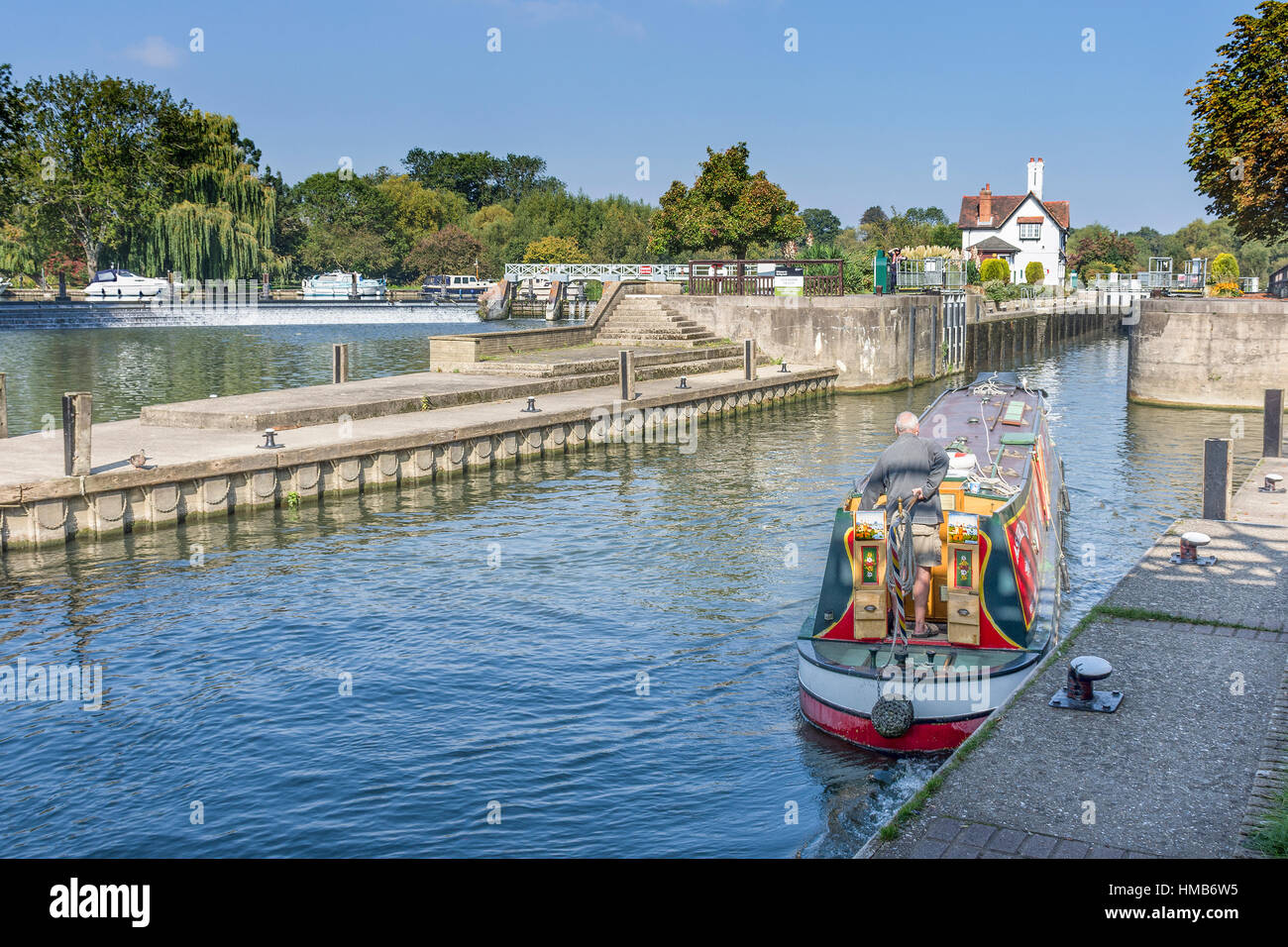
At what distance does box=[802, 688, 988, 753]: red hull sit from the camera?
11.1 m

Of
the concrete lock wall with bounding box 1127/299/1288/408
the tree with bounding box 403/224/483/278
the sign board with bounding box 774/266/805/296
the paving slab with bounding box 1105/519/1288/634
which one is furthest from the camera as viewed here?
the tree with bounding box 403/224/483/278

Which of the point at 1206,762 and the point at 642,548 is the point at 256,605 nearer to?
the point at 642,548

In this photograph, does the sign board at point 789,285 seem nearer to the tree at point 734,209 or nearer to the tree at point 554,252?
the tree at point 734,209

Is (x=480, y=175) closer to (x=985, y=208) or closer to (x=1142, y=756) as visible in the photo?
(x=985, y=208)

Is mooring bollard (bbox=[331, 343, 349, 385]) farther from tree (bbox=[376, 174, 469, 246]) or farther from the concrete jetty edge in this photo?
tree (bbox=[376, 174, 469, 246])

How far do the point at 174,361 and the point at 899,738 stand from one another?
46.6 meters

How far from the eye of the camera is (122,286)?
3187 inches

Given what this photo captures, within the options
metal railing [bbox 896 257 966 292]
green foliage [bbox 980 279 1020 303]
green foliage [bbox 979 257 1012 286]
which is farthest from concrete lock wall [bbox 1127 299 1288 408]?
green foliage [bbox 979 257 1012 286]

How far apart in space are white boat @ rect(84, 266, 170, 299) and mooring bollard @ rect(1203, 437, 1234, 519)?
74398mm

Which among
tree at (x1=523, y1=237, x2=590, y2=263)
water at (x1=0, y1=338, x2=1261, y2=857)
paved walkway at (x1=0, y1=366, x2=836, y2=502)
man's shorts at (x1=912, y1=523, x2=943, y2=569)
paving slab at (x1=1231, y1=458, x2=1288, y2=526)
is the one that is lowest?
water at (x1=0, y1=338, x2=1261, y2=857)

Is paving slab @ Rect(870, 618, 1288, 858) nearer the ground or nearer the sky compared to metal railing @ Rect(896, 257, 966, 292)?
nearer the ground

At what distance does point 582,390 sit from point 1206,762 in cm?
2708

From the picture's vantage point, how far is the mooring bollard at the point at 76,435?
63.9 feet

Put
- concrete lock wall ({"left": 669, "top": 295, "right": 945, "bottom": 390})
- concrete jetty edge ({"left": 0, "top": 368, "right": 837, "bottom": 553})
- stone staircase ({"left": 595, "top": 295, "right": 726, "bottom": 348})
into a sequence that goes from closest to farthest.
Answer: concrete jetty edge ({"left": 0, "top": 368, "right": 837, "bottom": 553}) < stone staircase ({"left": 595, "top": 295, "right": 726, "bottom": 348}) < concrete lock wall ({"left": 669, "top": 295, "right": 945, "bottom": 390})
